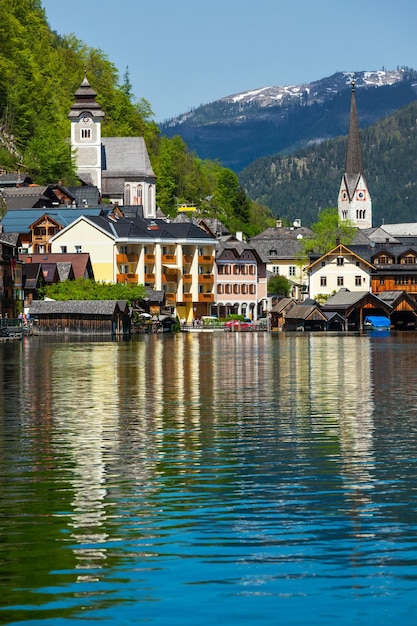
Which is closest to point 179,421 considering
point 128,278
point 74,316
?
point 74,316

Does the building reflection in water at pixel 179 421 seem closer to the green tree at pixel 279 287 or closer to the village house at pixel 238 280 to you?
the village house at pixel 238 280

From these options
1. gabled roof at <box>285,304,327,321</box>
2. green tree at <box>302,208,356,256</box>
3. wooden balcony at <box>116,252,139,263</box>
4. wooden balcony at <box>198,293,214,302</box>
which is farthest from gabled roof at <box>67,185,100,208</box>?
green tree at <box>302,208,356,256</box>

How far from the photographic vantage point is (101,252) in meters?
140

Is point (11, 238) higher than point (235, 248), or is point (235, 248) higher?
point (235, 248)

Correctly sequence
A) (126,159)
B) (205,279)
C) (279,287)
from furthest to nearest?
1. (126,159)
2. (279,287)
3. (205,279)

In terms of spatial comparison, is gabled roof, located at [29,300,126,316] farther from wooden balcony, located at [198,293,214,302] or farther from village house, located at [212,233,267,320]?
village house, located at [212,233,267,320]

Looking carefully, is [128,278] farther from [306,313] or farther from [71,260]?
[306,313]

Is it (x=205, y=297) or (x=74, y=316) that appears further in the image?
(x=205, y=297)

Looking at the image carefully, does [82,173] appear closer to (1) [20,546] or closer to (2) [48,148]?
(2) [48,148]

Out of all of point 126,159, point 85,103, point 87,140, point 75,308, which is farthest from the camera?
point 126,159

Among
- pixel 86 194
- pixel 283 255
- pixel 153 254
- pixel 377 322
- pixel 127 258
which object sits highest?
pixel 86 194

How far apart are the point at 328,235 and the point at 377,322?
92.2 ft

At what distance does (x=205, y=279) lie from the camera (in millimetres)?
152125

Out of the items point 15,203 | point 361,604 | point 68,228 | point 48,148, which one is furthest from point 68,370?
point 48,148
